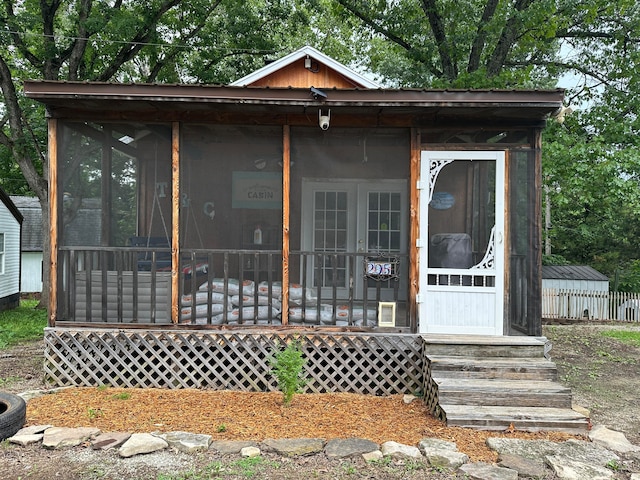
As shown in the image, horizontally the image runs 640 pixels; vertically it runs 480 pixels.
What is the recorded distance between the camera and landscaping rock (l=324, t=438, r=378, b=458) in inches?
132

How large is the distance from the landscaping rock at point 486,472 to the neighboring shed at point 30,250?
2131cm

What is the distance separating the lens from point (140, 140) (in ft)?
16.3

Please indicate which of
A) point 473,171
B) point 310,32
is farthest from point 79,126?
point 310,32

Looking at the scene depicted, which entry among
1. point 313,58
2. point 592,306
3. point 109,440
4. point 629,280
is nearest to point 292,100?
point 109,440

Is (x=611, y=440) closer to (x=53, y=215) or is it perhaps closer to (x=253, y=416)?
(x=253, y=416)

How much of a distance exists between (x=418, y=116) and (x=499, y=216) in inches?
54.0

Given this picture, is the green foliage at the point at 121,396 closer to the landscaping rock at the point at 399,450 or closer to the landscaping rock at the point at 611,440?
the landscaping rock at the point at 399,450

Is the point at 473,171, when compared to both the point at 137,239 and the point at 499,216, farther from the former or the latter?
the point at 137,239

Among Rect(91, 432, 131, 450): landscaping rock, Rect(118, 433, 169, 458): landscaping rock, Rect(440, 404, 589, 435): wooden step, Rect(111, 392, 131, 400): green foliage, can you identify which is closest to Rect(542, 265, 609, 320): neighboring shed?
Rect(440, 404, 589, 435): wooden step

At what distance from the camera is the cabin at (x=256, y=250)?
16.0 feet

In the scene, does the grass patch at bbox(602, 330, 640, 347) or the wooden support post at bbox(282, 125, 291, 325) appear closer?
the wooden support post at bbox(282, 125, 291, 325)

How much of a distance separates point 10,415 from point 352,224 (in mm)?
3995

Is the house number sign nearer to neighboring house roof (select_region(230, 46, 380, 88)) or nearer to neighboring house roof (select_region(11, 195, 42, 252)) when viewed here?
neighboring house roof (select_region(230, 46, 380, 88))

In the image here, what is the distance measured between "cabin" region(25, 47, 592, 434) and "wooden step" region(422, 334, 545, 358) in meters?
0.16
